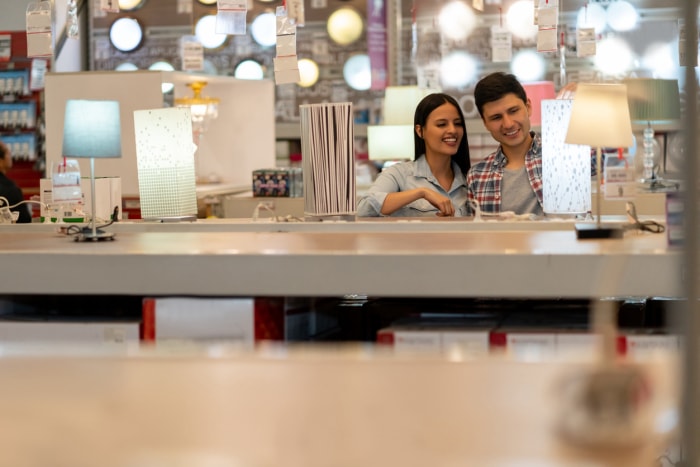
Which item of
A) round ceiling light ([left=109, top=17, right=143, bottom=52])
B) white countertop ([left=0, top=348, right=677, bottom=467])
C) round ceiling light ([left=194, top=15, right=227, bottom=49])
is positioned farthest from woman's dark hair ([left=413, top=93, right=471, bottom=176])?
round ceiling light ([left=109, top=17, right=143, bottom=52])

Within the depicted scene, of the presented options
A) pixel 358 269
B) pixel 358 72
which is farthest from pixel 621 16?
pixel 358 269

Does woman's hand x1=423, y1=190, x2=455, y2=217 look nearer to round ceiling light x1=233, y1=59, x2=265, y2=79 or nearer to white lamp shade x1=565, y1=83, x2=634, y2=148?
white lamp shade x1=565, y1=83, x2=634, y2=148

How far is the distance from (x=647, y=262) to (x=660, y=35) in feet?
25.0

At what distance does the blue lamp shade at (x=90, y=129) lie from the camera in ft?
10.2

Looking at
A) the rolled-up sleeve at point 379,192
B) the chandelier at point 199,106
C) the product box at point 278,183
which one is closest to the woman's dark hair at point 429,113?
the rolled-up sleeve at point 379,192

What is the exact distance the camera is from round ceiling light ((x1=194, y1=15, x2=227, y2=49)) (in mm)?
10680

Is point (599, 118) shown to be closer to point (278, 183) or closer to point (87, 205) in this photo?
point (87, 205)

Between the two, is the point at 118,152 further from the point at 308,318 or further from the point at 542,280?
the point at 542,280

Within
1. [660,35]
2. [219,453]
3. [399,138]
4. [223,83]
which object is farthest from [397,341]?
[660,35]

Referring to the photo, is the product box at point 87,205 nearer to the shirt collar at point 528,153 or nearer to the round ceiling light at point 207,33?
the shirt collar at point 528,153

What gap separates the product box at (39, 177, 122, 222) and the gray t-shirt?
1686 mm

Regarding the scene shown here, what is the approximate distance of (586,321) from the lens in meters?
2.32

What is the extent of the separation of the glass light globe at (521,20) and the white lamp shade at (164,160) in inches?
247

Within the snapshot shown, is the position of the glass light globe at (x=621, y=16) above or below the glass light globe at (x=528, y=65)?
above
